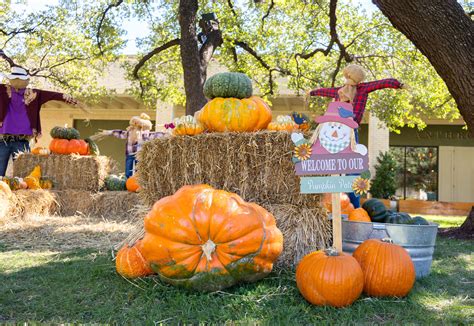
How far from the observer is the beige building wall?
17.8 m

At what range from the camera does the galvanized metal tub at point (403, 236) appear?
10.6ft

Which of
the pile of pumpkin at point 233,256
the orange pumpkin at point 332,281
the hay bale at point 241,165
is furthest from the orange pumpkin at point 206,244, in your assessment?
the hay bale at point 241,165

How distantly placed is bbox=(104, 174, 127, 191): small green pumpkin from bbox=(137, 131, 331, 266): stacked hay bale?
508 cm

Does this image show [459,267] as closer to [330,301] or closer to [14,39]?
[330,301]

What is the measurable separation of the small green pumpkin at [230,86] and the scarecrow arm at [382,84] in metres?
1.63

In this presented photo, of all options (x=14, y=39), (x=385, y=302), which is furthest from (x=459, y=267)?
→ (x=14, y=39)

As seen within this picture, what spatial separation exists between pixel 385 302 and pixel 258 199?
1266mm

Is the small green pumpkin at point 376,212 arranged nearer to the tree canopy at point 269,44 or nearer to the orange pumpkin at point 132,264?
the orange pumpkin at point 132,264

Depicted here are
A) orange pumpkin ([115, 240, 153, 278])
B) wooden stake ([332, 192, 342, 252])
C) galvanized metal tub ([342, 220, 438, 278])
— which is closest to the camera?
wooden stake ([332, 192, 342, 252])

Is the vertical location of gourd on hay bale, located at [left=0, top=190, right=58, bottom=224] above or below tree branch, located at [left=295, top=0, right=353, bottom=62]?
below

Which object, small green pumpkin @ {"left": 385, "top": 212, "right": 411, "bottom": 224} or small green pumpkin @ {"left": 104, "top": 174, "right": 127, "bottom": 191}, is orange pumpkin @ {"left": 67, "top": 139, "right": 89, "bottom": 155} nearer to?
small green pumpkin @ {"left": 104, "top": 174, "right": 127, "bottom": 191}

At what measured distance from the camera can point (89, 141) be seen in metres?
9.28

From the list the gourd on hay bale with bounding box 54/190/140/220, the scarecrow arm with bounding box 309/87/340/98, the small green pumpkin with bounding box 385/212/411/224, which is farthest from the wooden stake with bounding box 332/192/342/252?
the gourd on hay bale with bounding box 54/190/140/220

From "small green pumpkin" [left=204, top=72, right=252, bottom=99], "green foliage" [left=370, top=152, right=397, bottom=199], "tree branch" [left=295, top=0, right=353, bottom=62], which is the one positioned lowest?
"green foliage" [left=370, top=152, right=397, bottom=199]
